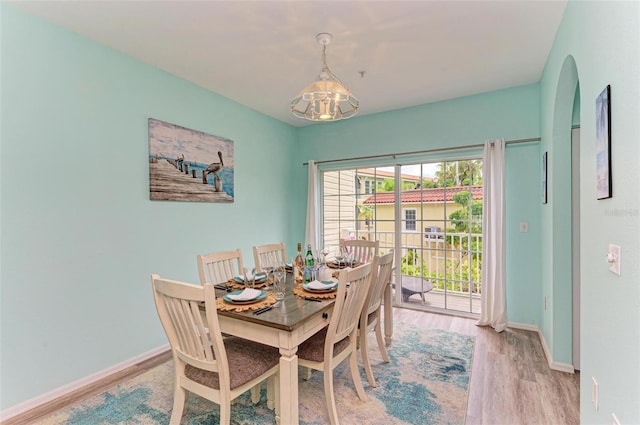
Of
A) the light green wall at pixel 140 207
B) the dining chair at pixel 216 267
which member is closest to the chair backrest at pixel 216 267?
the dining chair at pixel 216 267

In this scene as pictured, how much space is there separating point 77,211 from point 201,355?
1.61m

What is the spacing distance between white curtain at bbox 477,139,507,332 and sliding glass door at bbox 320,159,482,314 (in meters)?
0.27

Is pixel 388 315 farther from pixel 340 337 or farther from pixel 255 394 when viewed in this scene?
pixel 255 394

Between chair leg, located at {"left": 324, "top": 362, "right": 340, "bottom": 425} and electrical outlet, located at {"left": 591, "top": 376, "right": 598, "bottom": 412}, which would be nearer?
electrical outlet, located at {"left": 591, "top": 376, "right": 598, "bottom": 412}

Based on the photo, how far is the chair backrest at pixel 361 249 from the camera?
3.26 m

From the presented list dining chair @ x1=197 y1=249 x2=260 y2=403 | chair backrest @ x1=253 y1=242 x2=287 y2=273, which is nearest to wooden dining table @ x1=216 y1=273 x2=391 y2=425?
dining chair @ x1=197 y1=249 x2=260 y2=403

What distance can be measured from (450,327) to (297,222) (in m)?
2.55

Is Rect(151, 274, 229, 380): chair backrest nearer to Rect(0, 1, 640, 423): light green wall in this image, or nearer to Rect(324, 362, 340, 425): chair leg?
Rect(324, 362, 340, 425): chair leg

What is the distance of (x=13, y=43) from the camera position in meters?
2.03

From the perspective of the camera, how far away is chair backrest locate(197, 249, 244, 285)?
2416 mm

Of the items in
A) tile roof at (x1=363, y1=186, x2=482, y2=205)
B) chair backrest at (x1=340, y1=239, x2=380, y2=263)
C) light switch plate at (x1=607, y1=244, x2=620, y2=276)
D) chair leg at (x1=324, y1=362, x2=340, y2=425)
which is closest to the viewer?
light switch plate at (x1=607, y1=244, x2=620, y2=276)

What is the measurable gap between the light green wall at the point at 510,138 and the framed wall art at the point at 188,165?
6.89 feet

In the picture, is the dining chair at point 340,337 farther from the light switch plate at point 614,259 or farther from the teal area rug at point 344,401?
the light switch plate at point 614,259

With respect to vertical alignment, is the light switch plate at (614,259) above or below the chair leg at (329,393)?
above
